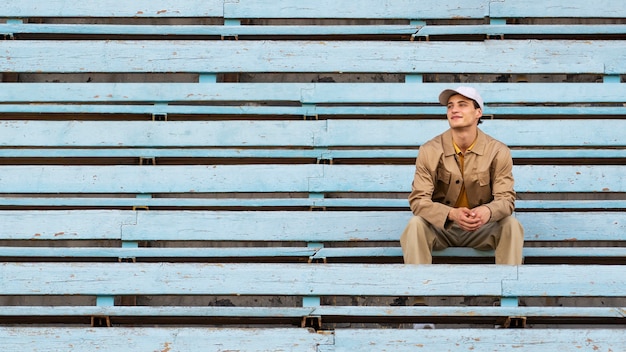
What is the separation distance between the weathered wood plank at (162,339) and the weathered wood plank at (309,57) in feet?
5.26

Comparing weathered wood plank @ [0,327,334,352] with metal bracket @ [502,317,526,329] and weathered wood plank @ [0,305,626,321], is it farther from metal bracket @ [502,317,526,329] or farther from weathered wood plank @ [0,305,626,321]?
metal bracket @ [502,317,526,329]

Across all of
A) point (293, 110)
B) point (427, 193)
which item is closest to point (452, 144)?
point (427, 193)

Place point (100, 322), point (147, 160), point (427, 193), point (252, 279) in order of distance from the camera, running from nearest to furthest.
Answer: point (252, 279), point (100, 322), point (427, 193), point (147, 160)

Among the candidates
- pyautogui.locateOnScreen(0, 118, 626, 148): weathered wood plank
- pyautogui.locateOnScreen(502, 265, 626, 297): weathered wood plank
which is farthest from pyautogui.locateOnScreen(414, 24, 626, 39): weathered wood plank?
pyautogui.locateOnScreen(502, 265, 626, 297): weathered wood plank

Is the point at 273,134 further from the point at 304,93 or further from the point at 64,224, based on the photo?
the point at 64,224

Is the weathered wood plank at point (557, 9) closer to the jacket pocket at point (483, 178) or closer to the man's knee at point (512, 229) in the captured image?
the jacket pocket at point (483, 178)

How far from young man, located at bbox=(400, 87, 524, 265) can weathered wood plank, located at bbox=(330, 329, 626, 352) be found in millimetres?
500

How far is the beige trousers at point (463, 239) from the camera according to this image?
3.55m

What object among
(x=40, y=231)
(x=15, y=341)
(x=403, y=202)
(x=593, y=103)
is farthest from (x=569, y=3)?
(x=15, y=341)

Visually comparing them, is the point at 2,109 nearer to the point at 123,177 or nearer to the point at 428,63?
the point at 123,177

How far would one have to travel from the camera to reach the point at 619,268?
335 cm

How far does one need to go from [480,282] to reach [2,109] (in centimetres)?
214

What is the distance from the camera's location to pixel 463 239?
372 cm

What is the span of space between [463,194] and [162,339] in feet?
4.09
